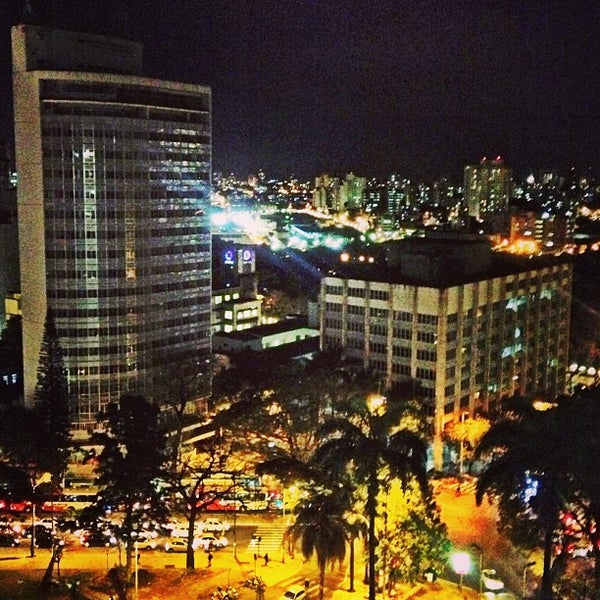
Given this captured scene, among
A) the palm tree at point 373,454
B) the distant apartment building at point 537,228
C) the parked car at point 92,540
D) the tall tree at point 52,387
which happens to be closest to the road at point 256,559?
the parked car at point 92,540

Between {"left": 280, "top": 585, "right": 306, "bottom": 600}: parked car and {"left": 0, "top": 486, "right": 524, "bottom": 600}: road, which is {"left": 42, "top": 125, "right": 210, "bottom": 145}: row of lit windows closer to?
{"left": 0, "top": 486, "right": 524, "bottom": 600}: road

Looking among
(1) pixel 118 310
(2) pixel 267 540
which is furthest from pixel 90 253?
(2) pixel 267 540

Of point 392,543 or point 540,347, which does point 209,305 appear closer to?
point 540,347

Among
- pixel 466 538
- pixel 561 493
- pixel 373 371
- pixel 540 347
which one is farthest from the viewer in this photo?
pixel 540 347

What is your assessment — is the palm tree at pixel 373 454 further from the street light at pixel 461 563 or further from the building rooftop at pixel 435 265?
the building rooftop at pixel 435 265

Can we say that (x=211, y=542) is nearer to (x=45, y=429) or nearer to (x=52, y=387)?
(x=45, y=429)

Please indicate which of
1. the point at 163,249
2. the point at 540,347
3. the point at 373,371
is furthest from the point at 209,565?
the point at 540,347
